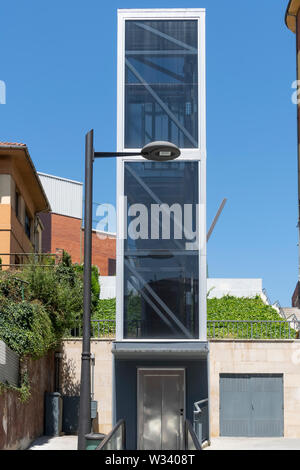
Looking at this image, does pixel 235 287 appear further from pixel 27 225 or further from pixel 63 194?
pixel 63 194

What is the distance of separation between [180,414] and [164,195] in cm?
729

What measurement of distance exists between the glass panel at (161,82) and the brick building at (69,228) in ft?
148

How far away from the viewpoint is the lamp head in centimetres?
1324

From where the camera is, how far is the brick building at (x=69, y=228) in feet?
241

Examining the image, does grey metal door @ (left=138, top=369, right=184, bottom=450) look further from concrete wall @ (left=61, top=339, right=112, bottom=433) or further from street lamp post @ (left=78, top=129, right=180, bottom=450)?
street lamp post @ (left=78, top=129, right=180, bottom=450)

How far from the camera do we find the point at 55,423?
2688 centimetres

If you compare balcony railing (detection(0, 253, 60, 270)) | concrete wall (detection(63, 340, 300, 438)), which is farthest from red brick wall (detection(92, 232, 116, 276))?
concrete wall (detection(63, 340, 300, 438))

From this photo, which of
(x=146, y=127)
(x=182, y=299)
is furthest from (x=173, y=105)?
(x=182, y=299)

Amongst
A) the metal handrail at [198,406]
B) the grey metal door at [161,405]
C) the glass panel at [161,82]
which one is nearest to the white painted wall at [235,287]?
the grey metal door at [161,405]

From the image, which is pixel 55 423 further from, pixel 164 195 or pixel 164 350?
pixel 164 195

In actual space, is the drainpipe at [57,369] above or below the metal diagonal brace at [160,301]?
below

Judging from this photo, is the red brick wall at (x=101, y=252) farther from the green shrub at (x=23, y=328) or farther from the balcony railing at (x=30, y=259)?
the green shrub at (x=23, y=328)

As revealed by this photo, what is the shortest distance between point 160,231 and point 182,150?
277 cm

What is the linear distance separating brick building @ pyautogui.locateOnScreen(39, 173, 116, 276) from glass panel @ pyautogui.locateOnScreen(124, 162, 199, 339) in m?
45.7
